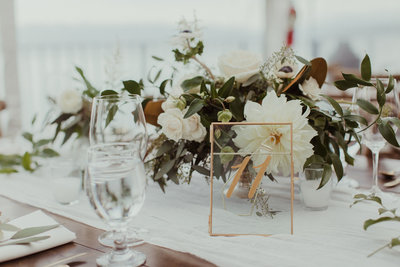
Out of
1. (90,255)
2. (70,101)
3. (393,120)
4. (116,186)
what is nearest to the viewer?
(116,186)

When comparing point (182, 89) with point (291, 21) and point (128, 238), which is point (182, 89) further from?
point (291, 21)

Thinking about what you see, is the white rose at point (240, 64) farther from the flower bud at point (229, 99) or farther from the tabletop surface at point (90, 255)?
the tabletop surface at point (90, 255)

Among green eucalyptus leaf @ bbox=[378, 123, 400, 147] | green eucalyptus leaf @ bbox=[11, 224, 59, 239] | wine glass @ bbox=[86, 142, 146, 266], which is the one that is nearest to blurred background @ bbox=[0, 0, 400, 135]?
green eucalyptus leaf @ bbox=[378, 123, 400, 147]

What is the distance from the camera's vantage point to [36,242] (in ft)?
2.38

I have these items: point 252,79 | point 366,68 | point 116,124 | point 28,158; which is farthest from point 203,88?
point 28,158

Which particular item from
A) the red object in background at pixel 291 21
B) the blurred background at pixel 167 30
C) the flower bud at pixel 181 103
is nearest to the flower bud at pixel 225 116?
the flower bud at pixel 181 103

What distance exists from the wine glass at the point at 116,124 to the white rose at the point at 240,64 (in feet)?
1.05

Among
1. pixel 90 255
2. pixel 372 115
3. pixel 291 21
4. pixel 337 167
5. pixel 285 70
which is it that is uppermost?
pixel 291 21

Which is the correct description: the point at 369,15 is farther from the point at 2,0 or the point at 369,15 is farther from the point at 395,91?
the point at 395,91

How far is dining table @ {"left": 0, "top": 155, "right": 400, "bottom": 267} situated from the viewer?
0.69 metres

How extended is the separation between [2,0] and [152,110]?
2.14 m

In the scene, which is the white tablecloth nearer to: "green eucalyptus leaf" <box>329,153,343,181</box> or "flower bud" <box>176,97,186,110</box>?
"green eucalyptus leaf" <box>329,153,343,181</box>

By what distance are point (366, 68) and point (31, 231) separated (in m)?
0.73

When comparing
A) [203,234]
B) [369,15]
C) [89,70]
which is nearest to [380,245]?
[203,234]
